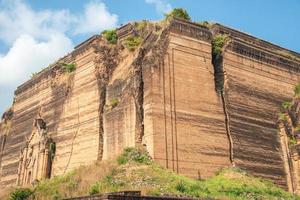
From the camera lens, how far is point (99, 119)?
2275cm

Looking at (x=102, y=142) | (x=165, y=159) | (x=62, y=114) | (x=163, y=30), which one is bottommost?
(x=165, y=159)

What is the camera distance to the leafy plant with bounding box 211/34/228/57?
23.4 meters

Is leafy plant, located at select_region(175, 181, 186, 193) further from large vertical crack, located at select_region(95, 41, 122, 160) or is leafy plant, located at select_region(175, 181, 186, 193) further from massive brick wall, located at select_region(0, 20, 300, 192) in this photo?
large vertical crack, located at select_region(95, 41, 122, 160)

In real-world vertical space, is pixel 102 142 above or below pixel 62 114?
below

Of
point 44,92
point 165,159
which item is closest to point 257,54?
point 165,159

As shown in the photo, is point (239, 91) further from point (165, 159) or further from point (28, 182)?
point (28, 182)

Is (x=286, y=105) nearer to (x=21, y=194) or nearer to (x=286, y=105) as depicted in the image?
(x=286, y=105)

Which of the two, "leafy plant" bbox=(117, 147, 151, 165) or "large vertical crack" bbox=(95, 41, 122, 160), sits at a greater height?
"large vertical crack" bbox=(95, 41, 122, 160)

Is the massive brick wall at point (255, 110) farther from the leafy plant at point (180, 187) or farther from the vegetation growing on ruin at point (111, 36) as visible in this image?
the vegetation growing on ruin at point (111, 36)

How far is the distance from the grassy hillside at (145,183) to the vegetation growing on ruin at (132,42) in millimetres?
6514

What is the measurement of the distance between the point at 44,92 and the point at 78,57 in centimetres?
438

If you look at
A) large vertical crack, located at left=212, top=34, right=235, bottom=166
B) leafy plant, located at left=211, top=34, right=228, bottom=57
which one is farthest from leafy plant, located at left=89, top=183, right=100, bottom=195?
leafy plant, located at left=211, top=34, right=228, bottom=57

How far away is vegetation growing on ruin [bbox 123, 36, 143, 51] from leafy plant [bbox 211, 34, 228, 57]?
376 cm

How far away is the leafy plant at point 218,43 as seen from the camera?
23406 millimetres
